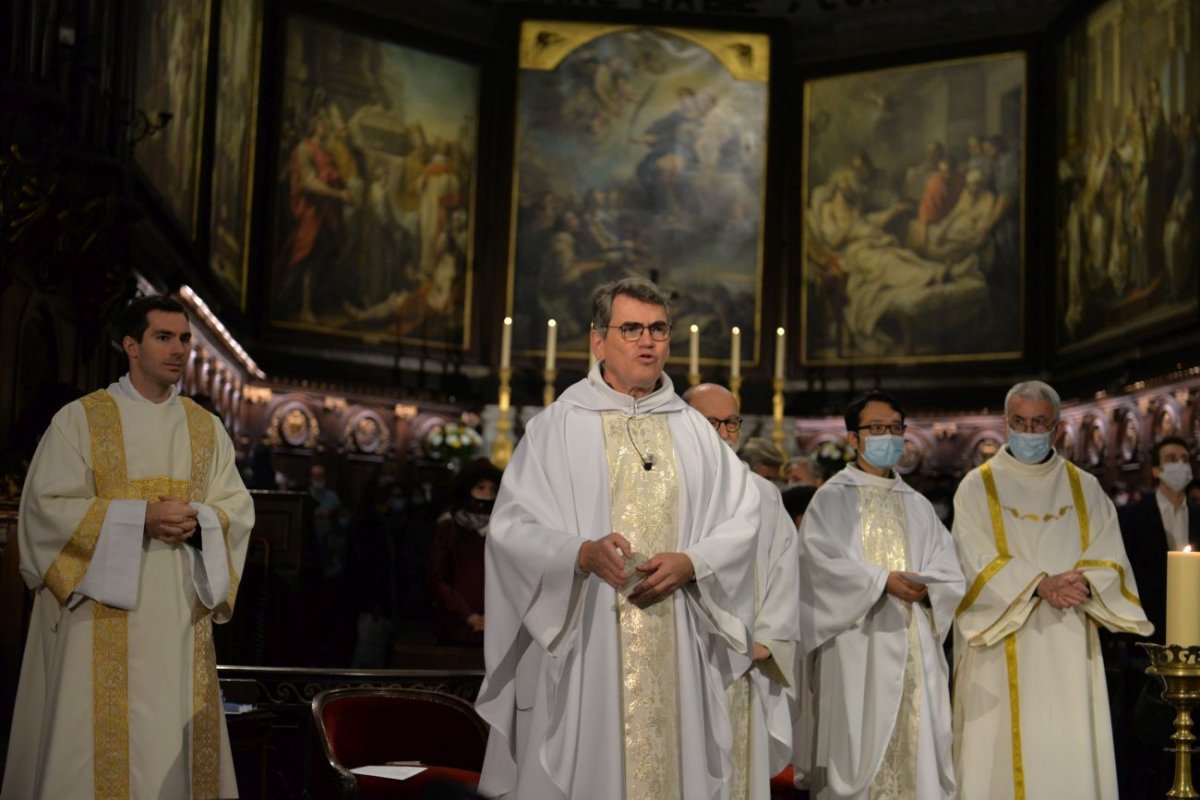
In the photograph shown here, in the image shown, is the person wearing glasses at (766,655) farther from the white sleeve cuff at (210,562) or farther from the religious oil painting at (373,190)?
the religious oil painting at (373,190)

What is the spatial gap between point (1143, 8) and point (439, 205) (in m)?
8.25

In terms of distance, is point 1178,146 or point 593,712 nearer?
point 593,712

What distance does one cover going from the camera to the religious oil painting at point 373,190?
16.5 m

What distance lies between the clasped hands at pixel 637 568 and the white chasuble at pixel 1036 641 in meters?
2.83

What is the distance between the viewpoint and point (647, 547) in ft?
13.9

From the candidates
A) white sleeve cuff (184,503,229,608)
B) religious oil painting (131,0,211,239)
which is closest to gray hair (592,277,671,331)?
white sleeve cuff (184,503,229,608)

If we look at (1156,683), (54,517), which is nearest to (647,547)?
(54,517)

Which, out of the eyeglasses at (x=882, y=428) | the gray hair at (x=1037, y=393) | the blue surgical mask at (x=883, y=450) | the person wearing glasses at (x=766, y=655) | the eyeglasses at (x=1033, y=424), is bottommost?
the person wearing glasses at (x=766, y=655)

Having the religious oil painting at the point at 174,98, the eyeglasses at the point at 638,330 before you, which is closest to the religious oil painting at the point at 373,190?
the religious oil painting at the point at 174,98

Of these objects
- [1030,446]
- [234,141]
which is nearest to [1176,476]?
[1030,446]

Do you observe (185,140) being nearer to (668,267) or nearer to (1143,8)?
(668,267)

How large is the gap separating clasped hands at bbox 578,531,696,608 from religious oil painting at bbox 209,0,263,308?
10522mm

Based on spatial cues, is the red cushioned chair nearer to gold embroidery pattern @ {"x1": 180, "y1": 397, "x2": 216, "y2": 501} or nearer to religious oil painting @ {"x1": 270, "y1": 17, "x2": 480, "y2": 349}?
gold embroidery pattern @ {"x1": 180, "y1": 397, "x2": 216, "y2": 501}

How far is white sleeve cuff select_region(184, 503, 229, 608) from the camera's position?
4797 mm
